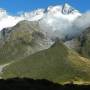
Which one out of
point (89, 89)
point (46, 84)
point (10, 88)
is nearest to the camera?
point (10, 88)

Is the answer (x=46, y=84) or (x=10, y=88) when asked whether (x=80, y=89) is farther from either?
(x=10, y=88)

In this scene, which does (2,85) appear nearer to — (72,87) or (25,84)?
(25,84)

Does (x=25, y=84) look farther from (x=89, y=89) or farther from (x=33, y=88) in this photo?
(x=89, y=89)

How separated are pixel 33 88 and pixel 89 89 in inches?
629

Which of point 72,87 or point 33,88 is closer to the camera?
point 33,88

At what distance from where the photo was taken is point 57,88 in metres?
105

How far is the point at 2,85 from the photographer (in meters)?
99.9

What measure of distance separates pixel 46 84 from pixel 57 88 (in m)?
9.42

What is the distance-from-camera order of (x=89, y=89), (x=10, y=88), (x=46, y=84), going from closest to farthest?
(x=10, y=88) < (x=89, y=89) < (x=46, y=84)


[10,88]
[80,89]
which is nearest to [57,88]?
[80,89]

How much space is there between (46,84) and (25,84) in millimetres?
10775

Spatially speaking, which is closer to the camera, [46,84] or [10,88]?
[10,88]

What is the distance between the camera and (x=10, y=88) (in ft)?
320

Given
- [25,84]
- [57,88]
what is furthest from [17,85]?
[57,88]
